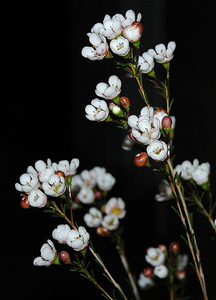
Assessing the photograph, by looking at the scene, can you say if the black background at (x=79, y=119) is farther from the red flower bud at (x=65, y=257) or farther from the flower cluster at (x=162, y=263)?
the red flower bud at (x=65, y=257)

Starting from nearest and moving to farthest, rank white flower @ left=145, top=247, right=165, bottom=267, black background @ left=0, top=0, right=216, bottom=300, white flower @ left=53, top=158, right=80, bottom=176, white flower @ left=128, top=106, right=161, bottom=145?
white flower @ left=128, top=106, right=161, bottom=145 < white flower @ left=53, top=158, right=80, bottom=176 < white flower @ left=145, top=247, right=165, bottom=267 < black background @ left=0, top=0, right=216, bottom=300

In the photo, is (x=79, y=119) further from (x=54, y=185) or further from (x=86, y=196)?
(x=54, y=185)

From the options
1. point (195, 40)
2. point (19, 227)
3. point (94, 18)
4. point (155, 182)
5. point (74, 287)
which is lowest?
point (74, 287)

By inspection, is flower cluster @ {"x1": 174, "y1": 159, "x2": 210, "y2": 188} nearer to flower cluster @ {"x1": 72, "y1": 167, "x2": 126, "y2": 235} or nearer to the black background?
flower cluster @ {"x1": 72, "y1": 167, "x2": 126, "y2": 235}

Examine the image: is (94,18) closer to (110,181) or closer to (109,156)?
(109,156)

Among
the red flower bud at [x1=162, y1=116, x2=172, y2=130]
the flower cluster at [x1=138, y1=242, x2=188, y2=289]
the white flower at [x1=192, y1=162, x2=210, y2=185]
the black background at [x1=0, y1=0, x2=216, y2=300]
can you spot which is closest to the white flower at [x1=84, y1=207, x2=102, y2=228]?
the flower cluster at [x1=138, y1=242, x2=188, y2=289]

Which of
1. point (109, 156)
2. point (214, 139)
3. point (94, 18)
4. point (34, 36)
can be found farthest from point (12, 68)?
point (214, 139)

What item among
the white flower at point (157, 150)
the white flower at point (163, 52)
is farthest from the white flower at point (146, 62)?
the white flower at point (157, 150)
